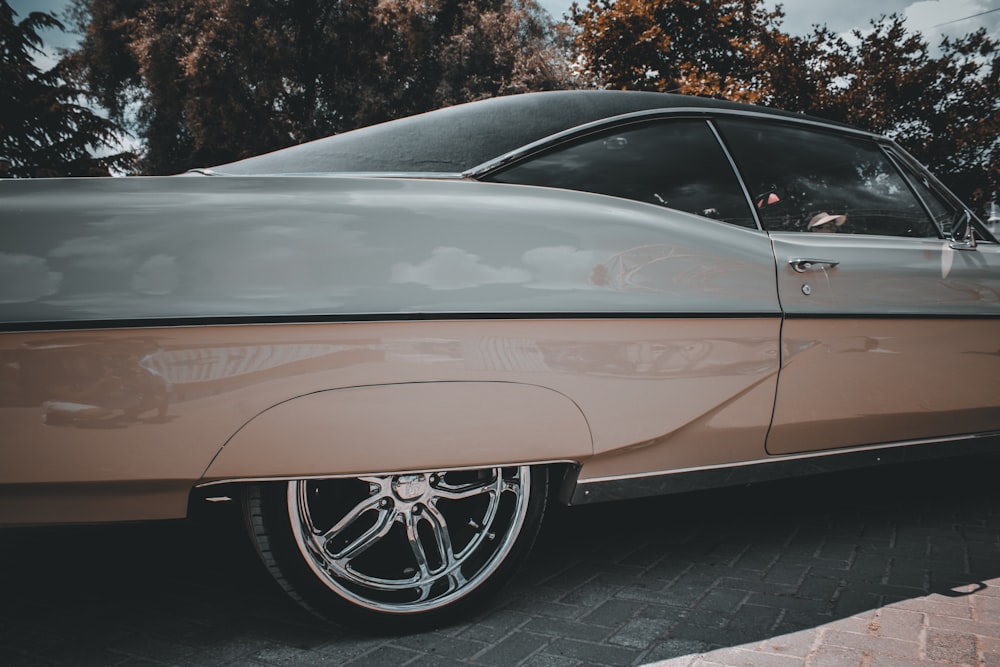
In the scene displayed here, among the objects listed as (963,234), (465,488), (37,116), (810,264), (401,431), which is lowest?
(465,488)

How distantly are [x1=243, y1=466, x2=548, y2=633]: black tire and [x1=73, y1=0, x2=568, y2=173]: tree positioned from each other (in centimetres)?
1550

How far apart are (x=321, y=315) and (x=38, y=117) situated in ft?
65.1

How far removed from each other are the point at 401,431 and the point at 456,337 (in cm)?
26

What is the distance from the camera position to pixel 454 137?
2.09m

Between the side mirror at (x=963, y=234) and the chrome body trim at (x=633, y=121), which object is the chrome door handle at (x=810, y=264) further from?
the side mirror at (x=963, y=234)

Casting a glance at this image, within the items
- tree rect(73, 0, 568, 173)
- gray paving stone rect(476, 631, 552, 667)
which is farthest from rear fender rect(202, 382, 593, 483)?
tree rect(73, 0, 568, 173)

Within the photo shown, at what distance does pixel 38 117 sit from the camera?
17.4 metres

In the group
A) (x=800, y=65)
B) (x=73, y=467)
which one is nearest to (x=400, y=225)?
(x=73, y=467)

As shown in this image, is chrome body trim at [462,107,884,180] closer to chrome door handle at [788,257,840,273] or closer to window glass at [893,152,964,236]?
window glass at [893,152,964,236]

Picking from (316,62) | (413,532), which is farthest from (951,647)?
(316,62)

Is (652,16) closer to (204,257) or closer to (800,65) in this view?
(800,65)

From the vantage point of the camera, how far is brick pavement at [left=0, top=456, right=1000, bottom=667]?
1870 millimetres

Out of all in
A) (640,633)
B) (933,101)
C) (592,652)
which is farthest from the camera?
(933,101)

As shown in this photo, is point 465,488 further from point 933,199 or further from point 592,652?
point 933,199
